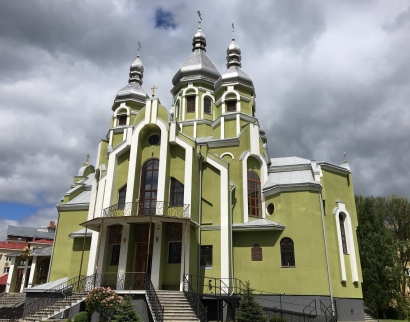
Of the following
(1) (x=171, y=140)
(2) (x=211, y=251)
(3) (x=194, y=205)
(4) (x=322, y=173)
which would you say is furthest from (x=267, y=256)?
(1) (x=171, y=140)

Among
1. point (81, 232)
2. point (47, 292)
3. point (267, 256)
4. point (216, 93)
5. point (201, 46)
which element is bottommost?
point (47, 292)

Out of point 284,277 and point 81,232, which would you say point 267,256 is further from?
point 81,232

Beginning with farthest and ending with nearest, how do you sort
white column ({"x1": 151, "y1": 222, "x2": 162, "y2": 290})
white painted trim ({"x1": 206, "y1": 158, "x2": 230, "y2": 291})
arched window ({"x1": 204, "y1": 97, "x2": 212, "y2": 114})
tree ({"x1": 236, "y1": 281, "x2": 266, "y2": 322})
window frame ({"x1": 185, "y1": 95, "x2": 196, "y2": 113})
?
arched window ({"x1": 204, "y1": 97, "x2": 212, "y2": 114}), window frame ({"x1": 185, "y1": 95, "x2": 196, "y2": 113}), white painted trim ({"x1": 206, "y1": 158, "x2": 230, "y2": 291}), white column ({"x1": 151, "y1": 222, "x2": 162, "y2": 290}), tree ({"x1": 236, "y1": 281, "x2": 266, "y2": 322})

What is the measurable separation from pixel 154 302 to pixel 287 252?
7553 mm

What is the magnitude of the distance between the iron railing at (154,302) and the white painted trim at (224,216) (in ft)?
12.8

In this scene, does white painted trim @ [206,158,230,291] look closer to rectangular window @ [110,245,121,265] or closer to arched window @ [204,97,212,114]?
rectangular window @ [110,245,121,265]

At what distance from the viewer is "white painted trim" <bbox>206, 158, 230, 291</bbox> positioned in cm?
1692

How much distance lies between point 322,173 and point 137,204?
10860 millimetres

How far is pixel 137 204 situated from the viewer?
56.3 feet

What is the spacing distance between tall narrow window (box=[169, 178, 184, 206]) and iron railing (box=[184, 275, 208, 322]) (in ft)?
12.5

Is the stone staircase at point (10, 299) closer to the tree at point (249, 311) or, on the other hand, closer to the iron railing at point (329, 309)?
the tree at point (249, 311)

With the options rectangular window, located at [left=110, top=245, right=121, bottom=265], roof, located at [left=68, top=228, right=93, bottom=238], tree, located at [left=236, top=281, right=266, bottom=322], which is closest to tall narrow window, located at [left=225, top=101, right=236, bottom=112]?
rectangular window, located at [left=110, top=245, right=121, bottom=265]

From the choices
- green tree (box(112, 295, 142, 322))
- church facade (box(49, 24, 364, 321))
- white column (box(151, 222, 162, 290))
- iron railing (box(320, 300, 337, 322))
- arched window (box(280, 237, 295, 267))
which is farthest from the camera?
arched window (box(280, 237, 295, 267))

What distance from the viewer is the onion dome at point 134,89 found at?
28.7 meters
